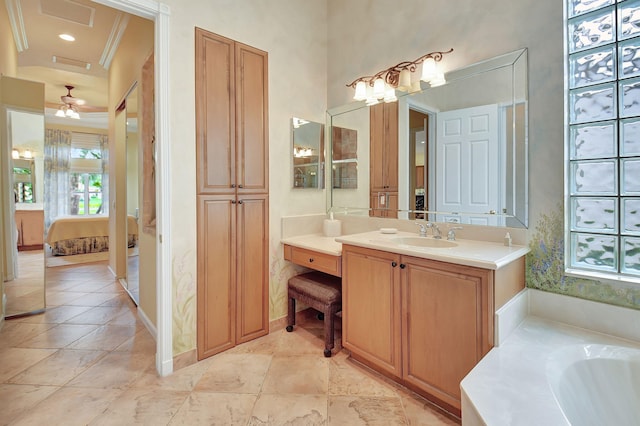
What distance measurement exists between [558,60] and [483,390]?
67.6 inches

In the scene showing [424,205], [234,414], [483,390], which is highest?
[424,205]

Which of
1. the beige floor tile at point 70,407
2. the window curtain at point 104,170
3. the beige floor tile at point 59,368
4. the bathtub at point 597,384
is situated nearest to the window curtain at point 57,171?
the window curtain at point 104,170

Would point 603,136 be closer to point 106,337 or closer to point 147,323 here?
point 147,323

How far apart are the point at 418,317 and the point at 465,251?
453mm

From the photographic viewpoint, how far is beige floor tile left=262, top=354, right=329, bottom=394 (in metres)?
1.87

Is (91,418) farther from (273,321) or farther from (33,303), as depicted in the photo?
(33,303)

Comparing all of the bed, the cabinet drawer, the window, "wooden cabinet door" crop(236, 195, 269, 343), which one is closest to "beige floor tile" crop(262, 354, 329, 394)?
"wooden cabinet door" crop(236, 195, 269, 343)

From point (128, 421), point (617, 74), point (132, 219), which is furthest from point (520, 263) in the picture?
point (132, 219)

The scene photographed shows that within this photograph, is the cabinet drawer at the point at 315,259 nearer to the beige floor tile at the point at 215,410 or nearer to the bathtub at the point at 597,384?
the beige floor tile at the point at 215,410

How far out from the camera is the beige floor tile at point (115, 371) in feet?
6.28

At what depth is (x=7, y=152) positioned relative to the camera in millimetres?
2791

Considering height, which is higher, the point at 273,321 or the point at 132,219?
the point at 132,219

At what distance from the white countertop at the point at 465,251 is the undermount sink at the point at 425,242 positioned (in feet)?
0.16

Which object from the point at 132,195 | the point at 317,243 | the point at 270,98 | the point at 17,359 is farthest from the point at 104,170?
the point at 317,243
